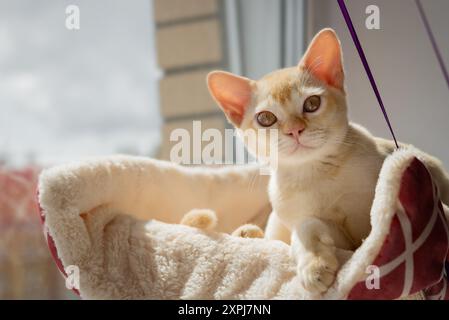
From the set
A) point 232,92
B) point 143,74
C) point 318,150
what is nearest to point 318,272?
point 318,150

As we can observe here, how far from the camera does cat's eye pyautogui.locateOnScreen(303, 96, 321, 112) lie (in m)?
0.96

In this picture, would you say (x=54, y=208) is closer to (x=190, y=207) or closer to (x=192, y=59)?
(x=190, y=207)

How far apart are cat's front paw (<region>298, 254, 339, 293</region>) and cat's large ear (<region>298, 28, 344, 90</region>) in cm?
42

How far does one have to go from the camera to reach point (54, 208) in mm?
949

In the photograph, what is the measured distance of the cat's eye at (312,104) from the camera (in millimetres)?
956

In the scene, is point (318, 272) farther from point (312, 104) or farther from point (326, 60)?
point (326, 60)

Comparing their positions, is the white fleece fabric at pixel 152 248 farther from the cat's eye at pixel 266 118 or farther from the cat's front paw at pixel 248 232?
the cat's eye at pixel 266 118

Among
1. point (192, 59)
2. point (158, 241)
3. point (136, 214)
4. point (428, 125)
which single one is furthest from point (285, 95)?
point (192, 59)

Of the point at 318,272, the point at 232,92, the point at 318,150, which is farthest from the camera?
the point at 232,92

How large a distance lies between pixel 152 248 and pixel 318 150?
402 millimetres

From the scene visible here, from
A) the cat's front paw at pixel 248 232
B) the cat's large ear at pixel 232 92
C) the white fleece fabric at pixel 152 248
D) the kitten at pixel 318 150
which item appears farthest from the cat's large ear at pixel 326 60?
the cat's front paw at pixel 248 232

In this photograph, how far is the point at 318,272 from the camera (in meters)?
0.75

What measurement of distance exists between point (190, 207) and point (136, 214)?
0.17 meters

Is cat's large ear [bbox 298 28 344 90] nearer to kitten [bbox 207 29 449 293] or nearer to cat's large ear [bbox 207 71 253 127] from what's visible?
kitten [bbox 207 29 449 293]
